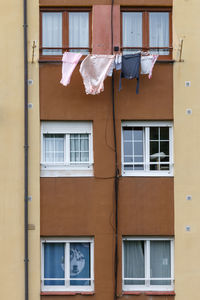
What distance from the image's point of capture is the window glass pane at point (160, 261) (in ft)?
44.1

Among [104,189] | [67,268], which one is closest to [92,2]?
[104,189]

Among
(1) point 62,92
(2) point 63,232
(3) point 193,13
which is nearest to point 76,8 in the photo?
(1) point 62,92

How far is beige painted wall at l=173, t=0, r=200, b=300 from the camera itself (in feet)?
43.2

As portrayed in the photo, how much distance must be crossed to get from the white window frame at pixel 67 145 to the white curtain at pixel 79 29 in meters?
2.44

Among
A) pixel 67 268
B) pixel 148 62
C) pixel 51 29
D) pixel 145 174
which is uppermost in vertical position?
pixel 51 29

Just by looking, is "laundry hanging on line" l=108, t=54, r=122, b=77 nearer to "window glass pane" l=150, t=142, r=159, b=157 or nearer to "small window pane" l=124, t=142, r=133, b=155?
"small window pane" l=124, t=142, r=133, b=155

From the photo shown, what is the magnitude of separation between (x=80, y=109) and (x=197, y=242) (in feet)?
16.8

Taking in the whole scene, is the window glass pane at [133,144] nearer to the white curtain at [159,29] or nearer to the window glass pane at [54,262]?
the white curtain at [159,29]

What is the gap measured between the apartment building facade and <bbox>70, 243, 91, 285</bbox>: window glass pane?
0.10 feet

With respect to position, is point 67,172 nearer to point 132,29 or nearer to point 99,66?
point 99,66

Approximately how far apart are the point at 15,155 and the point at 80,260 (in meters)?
3.61

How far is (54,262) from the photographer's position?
13.5 meters

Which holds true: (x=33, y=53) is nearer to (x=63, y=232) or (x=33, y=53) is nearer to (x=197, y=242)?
(x=63, y=232)

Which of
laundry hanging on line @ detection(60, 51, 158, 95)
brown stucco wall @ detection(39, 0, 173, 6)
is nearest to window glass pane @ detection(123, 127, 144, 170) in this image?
laundry hanging on line @ detection(60, 51, 158, 95)
